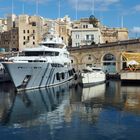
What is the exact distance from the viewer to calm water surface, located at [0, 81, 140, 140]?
91.0 feet

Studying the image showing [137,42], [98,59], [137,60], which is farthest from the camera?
[98,59]

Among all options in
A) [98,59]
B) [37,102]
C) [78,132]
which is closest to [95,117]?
[78,132]

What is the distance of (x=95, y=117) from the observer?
34094 millimetres

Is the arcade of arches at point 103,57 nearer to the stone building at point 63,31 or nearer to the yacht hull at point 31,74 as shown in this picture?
the stone building at point 63,31

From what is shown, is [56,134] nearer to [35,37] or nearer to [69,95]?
[69,95]

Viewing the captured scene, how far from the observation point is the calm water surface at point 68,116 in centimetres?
2775

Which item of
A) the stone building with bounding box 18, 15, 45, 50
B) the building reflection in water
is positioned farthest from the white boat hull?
the stone building with bounding box 18, 15, 45, 50

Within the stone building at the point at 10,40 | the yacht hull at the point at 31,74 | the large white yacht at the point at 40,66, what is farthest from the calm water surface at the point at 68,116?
the stone building at the point at 10,40

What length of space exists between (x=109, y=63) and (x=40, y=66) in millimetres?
45822

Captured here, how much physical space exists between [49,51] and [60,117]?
89.4 feet

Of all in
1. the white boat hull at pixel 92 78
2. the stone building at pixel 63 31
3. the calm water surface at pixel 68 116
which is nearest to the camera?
the calm water surface at pixel 68 116

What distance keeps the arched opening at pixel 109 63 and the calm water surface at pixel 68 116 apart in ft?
146

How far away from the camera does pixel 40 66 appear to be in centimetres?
5434

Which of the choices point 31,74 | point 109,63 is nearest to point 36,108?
point 31,74
